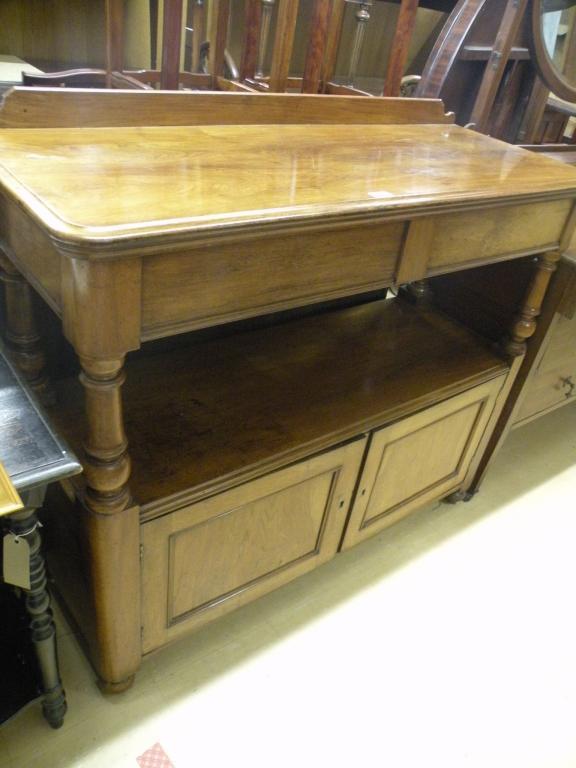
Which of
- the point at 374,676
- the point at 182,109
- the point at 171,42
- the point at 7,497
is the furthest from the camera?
the point at 374,676

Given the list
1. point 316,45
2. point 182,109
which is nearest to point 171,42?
point 182,109

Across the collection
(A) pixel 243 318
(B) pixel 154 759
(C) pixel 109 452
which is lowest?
(B) pixel 154 759

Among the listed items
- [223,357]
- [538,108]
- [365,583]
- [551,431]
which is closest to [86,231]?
[223,357]

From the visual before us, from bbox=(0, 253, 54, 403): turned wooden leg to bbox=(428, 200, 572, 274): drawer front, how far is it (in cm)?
67

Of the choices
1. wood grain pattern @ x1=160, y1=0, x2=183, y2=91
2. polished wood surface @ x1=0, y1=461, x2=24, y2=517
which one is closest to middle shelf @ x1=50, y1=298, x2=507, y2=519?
polished wood surface @ x1=0, y1=461, x2=24, y2=517

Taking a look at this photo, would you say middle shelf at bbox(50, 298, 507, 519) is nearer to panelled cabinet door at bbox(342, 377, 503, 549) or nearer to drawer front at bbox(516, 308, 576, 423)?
panelled cabinet door at bbox(342, 377, 503, 549)

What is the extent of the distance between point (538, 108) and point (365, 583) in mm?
1557

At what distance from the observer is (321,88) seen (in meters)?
1.39

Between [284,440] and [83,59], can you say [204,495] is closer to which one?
[284,440]

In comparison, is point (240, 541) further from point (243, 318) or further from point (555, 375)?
point (555, 375)

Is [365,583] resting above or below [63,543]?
below

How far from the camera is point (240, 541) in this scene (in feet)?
3.63

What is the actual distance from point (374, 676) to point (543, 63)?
1609mm

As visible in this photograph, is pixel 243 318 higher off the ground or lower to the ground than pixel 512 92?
lower
